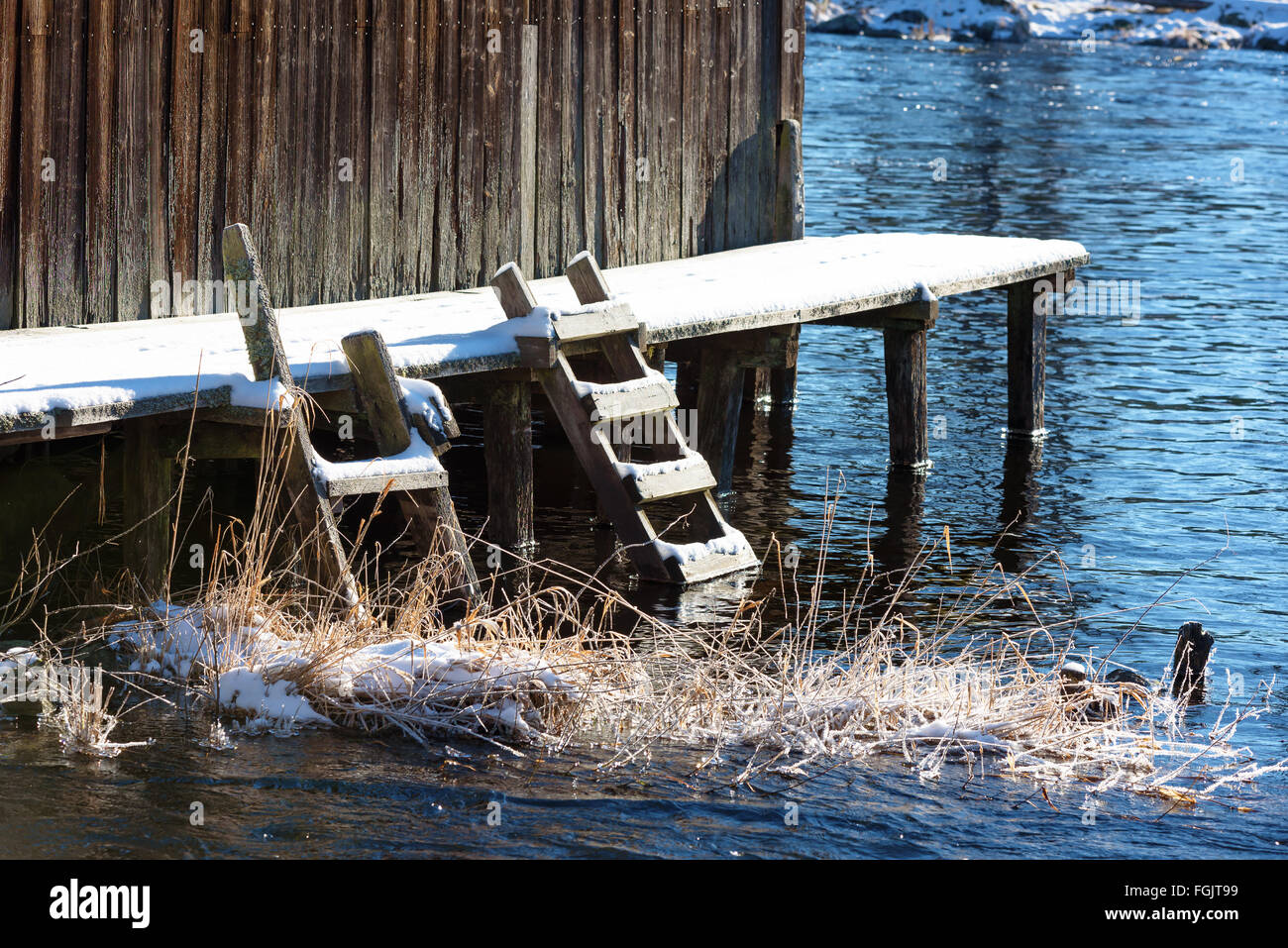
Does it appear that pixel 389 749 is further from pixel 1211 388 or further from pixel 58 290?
pixel 1211 388

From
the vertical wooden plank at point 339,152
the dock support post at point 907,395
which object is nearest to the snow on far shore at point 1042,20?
the dock support post at point 907,395

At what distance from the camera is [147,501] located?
7496mm

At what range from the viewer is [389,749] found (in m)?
5.98

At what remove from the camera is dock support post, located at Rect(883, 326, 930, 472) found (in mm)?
11297

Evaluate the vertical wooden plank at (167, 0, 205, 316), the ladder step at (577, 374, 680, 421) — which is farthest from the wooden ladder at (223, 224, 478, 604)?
the vertical wooden plank at (167, 0, 205, 316)

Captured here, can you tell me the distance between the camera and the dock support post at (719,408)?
34.1 ft

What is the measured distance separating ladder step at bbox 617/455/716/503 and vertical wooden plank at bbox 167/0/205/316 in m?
2.47

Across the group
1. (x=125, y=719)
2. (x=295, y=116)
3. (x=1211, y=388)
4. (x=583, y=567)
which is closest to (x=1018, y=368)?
(x=1211, y=388)

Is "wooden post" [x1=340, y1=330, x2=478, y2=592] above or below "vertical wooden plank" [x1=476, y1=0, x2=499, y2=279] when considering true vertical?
below

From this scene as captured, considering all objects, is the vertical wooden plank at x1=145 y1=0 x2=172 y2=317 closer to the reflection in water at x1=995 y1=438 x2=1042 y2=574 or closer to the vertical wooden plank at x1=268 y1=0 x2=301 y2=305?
the vertical wooden plank at x1=268 y1=0 x2=301 y2=305

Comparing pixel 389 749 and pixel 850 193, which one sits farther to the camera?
pixel 850 193

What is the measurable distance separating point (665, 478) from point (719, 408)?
2138 millimetres

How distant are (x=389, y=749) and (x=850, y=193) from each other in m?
21.1

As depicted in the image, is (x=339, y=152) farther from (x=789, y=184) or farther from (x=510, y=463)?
(x=789, y=184)
